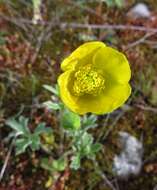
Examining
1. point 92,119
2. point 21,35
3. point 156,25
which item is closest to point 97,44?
point 92,119

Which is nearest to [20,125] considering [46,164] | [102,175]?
[46,164]

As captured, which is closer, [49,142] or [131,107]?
[49,142]

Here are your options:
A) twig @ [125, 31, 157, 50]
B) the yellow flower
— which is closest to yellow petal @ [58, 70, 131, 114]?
the yellow flower

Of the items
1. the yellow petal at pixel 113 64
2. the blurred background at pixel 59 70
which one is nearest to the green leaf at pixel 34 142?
the blurred background at pixel 59 70

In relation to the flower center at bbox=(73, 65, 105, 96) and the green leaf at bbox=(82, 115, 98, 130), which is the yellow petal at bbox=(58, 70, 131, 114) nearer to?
the flower center at bbox=(73, 65, 105, 96)

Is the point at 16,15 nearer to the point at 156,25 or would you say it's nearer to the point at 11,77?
the point at 11,77

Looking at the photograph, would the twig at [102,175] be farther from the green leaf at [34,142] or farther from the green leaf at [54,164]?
the green leaf at [34,142]

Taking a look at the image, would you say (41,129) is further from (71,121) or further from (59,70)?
(59,70)
